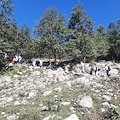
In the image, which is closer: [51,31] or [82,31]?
[51,31]

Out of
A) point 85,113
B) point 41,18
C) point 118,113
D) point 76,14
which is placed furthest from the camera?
point 76,14

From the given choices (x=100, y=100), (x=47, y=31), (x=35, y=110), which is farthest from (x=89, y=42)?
(x=35, y=110)

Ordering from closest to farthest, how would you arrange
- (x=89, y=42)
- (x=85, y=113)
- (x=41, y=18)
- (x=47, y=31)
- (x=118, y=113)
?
(x=118, y=113), (x=85, y=113), (x=47, y=31), (x=41, y=18), (x=89, y=42)

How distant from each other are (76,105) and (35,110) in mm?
1763

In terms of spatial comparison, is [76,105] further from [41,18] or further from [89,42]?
[89,42]

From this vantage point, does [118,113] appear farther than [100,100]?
No

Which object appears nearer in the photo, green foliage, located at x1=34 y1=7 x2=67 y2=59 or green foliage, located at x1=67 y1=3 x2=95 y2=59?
green foliage, located at x1=34 y1=7 x2=67 y2=59

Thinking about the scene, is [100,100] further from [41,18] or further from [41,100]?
[41,18]

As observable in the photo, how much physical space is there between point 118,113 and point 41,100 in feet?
11.3

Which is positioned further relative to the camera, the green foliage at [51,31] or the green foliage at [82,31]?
the green foliage at [82,31]

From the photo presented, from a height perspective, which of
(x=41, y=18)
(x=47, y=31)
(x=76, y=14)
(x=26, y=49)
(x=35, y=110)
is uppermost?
(x=76, y=14)

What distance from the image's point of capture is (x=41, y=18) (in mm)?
19422

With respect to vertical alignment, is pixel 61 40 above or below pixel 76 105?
above

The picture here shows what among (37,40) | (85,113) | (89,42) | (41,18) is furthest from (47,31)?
(85,113)
